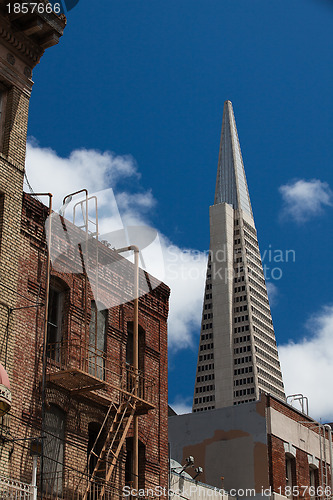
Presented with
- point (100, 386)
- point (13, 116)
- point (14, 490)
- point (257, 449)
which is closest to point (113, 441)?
point (100, 386)

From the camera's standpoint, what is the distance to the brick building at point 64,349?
758 inches

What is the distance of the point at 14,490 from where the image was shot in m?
17.3

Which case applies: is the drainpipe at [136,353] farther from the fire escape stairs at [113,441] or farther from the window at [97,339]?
the window at [97,339]

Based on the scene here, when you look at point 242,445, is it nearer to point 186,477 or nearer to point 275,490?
point 275,490

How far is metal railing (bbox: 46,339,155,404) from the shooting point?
2086cm

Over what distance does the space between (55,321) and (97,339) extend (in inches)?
68.1

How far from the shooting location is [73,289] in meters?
22.1

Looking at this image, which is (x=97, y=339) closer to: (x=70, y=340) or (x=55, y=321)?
(x=55, y=321)

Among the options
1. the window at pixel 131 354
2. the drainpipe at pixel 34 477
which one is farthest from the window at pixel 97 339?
the drainpipe at pixel 34 477

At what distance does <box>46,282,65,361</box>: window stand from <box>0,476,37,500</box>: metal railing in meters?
4.16

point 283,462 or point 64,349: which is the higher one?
point 64,349

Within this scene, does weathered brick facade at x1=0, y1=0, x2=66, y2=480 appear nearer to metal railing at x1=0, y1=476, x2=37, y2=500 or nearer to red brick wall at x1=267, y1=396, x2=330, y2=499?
metal railing at x1=0, y1=476, x2=37, y2=500

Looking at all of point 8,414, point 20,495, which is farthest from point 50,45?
point 20,495

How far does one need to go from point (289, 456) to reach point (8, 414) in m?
16.0
